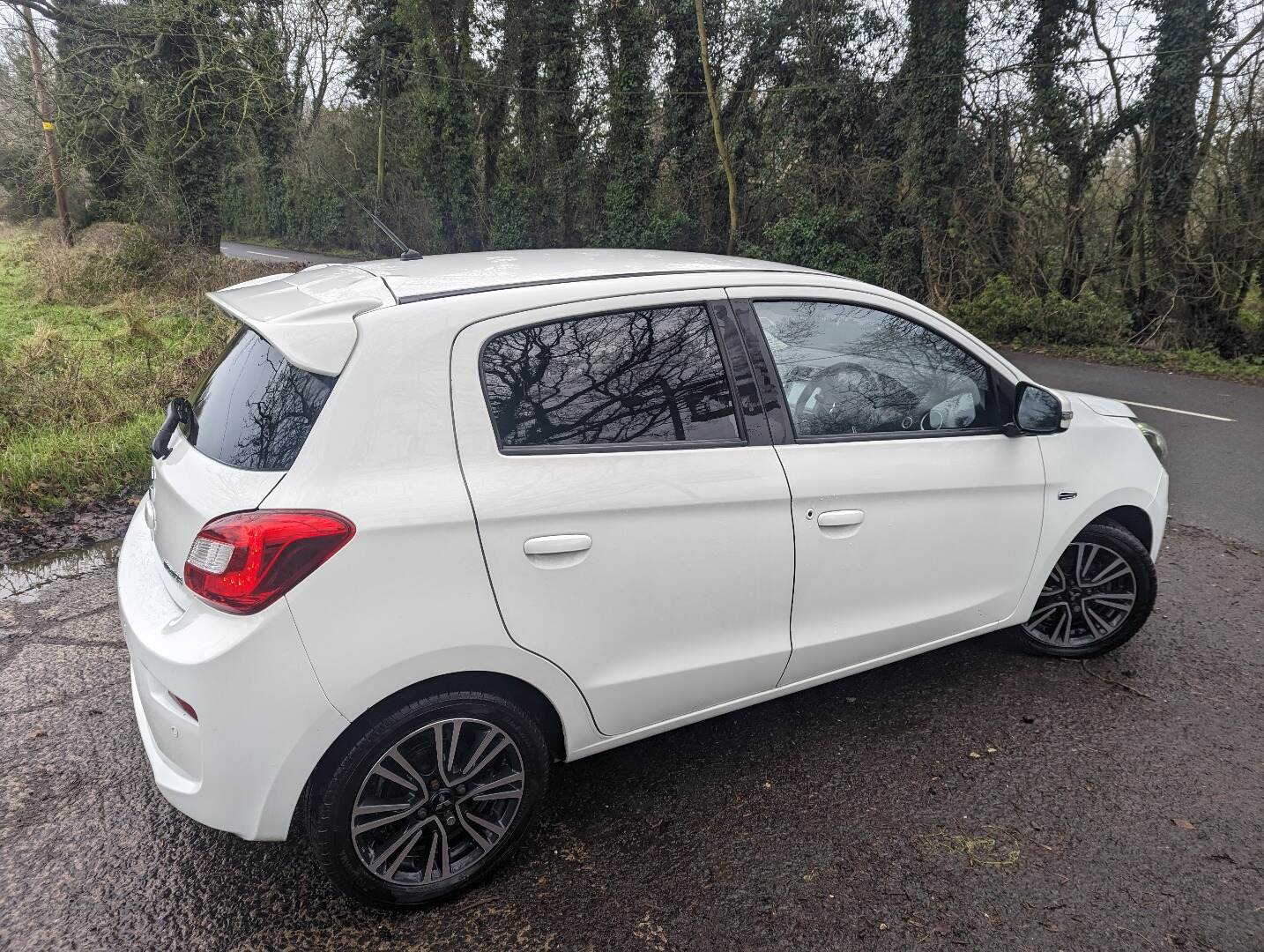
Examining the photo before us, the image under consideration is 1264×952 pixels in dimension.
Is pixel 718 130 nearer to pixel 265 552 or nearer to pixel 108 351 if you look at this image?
pixel 108 351

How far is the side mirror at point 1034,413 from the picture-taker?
3148 millimetres

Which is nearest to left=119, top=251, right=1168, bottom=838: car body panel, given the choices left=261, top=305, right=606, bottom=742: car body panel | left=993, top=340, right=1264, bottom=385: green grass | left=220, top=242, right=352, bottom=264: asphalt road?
left=261, top=305, right=606, bottom=742: car body panel

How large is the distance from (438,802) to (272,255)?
110 feet

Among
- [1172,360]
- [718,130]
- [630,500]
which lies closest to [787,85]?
[718,130]

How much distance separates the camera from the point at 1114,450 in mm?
3494

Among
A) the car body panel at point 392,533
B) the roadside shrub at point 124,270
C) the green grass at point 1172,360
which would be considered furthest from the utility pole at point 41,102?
the green grass at point 1172,360

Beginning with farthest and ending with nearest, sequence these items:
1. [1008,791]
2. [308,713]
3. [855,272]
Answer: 1. [855,272]
2. [1008,791]
3. [308,713]

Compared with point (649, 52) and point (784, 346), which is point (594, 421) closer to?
point (784, 346)

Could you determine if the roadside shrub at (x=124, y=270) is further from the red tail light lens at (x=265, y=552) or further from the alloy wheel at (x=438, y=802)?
the alloy wheel at (x=438, y=802)

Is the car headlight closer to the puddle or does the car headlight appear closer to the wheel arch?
the wheel arch

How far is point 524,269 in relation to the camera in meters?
2.75

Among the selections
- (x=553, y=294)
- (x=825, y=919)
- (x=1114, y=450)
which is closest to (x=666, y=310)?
(x=553, y=294)

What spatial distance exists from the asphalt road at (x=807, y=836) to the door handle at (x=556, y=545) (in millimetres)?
1022

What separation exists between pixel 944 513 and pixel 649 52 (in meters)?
20.5
